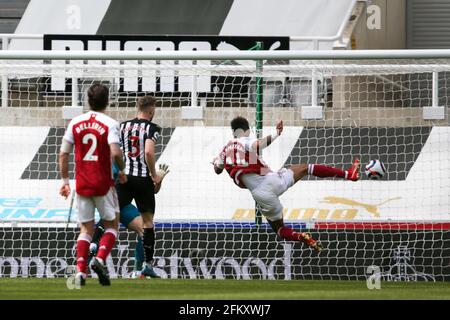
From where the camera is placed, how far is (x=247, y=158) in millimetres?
15094

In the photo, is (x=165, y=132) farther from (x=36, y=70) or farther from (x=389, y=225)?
(x=389, y=225)

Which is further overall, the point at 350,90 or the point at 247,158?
the point at 350,90

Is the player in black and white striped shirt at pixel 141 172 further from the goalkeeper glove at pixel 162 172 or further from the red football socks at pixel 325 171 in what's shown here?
the red football socks at pixel 325 171

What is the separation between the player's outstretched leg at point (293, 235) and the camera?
1442 cm

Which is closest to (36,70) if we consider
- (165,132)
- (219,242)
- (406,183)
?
(165,132)

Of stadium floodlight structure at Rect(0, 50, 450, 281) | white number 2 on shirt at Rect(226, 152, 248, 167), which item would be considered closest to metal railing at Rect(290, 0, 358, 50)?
stadium floodlight structure at Rect(0, 50, 450, 281)

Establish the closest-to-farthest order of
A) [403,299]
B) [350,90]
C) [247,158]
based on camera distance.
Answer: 1. [403,299]
2. [247,158]
3. [350,90]

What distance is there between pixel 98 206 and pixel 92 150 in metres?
0.49

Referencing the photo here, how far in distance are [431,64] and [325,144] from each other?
1458 millimetres

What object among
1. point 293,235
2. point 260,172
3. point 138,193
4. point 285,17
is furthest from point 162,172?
point 285,17

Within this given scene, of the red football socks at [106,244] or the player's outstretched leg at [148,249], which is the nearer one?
the red football socks at [106,244]

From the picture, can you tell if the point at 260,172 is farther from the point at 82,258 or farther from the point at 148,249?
the point at 82,258

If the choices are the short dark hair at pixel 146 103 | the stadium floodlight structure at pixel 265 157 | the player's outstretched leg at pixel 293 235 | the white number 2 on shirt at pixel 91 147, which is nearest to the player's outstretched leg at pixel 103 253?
the white number 2 on shirt at pixel 91 147

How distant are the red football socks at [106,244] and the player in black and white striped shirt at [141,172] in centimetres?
182
